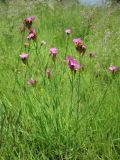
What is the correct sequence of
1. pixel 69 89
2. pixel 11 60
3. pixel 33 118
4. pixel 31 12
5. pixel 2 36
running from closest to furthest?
pixel 33 118 → pixel 69 89 → pixel 11 60 → pixel 2 36 → pixel 31 12

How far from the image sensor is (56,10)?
6613mm

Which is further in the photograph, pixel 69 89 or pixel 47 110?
pixel 69 89

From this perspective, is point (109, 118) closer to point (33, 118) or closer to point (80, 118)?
point (80, 118)

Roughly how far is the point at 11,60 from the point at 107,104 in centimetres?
169

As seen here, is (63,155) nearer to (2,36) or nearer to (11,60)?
(11,60)

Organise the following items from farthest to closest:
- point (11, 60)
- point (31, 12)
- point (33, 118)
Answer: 1. point (31, 12)
2. point (11, 60)
3. point (33, 118)

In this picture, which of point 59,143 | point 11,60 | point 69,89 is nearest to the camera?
point 59,143

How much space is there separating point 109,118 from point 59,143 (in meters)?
0.34

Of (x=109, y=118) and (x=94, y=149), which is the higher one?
(x=109, y=118)

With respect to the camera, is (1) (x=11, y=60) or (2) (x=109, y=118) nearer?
(2) (x=109, y=118)

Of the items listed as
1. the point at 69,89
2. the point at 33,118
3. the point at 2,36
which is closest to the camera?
the point at 33,118

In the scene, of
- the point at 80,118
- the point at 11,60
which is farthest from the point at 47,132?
the point at 11,60

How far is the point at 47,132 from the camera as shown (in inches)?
72.8

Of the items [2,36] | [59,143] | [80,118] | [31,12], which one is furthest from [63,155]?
[31,12]
